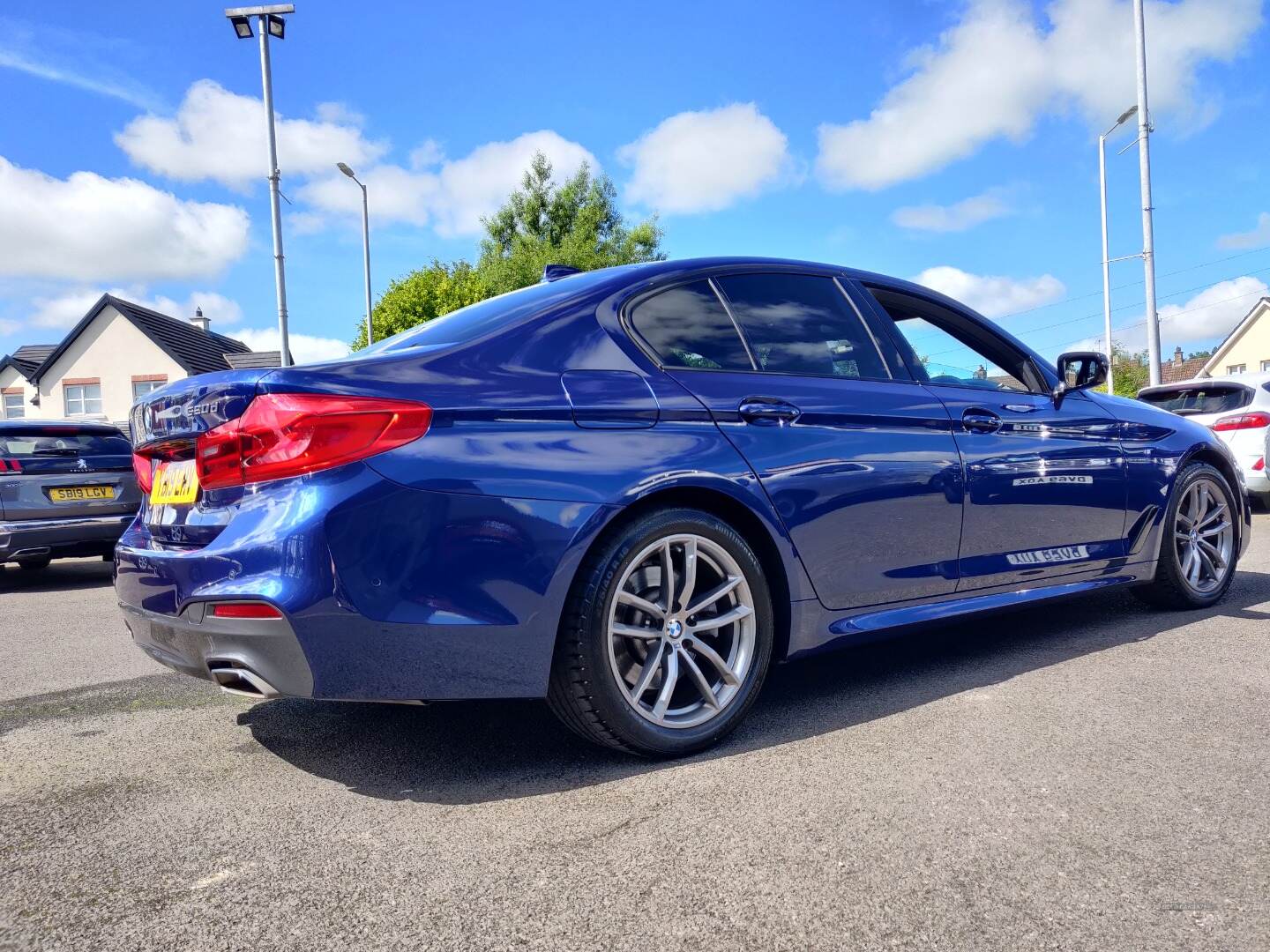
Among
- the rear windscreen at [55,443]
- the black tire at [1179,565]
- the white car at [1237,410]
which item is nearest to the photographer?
the black tire at [1179,565]

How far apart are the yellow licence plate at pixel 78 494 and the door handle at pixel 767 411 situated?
6785 millimetres

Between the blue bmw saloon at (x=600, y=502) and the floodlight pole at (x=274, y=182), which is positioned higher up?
the floodlight pole at (x=274, y=182)


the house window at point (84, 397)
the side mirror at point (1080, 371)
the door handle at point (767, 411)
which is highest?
the house window at point (84, 397)

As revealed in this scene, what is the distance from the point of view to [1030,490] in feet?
12.5

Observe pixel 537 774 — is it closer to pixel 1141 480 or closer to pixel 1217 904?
pixel 1217 904

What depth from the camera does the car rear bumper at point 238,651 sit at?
236 centimetres

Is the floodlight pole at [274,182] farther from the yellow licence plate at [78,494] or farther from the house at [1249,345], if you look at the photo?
the house at [1249,345]

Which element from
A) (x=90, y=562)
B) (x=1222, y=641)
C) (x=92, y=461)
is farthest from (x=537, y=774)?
(x=90, y=562)

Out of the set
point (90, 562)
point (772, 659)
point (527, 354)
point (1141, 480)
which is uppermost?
point (527, 354)

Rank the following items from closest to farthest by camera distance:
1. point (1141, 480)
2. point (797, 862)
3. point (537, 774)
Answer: point (797, 862) < point (537, 774) < point (1141, 480)

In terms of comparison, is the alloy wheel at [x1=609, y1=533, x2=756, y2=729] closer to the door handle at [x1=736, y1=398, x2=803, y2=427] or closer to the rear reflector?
the door handle at [x1=736, y1=398, x2=803, y2=427]

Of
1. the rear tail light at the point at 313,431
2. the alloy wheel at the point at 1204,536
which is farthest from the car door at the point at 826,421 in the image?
the alloy wheel at the point at 1204,536

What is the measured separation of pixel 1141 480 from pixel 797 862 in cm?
313

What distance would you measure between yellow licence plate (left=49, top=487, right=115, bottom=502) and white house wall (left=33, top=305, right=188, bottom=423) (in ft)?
105
